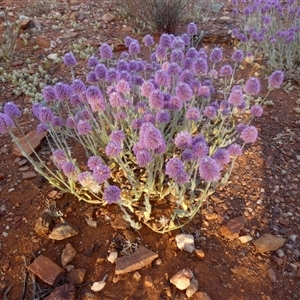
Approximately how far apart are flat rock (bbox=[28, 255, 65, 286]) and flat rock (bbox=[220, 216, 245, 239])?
3.63 ft

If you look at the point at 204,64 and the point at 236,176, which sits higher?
the point at 204,64

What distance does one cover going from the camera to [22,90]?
425cm

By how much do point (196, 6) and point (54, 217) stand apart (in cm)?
511

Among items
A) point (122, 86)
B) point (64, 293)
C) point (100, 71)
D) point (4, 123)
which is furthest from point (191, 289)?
point (100, 71)

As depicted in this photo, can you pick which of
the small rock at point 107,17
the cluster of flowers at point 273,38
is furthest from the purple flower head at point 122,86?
the small rock at point 107,17

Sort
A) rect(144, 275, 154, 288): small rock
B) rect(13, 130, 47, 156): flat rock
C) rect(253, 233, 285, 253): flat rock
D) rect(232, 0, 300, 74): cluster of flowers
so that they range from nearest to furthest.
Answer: rect(144, 275, 154, 288): small rock
rect(253, 233, 285, 253): flat rock
rect(13, 130, 47, 156): flat rock
rect(232, 0, 300, 74): cluster of flowers

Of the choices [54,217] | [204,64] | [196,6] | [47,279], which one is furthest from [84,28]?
[47,279]

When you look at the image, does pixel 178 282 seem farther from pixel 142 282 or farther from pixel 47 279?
pixel 47 279

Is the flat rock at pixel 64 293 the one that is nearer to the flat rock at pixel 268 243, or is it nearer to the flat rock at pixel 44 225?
the flat rock at pixel 44 225

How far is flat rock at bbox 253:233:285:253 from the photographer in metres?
2.44

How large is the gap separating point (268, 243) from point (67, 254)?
1.34 m

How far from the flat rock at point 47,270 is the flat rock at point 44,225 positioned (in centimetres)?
20

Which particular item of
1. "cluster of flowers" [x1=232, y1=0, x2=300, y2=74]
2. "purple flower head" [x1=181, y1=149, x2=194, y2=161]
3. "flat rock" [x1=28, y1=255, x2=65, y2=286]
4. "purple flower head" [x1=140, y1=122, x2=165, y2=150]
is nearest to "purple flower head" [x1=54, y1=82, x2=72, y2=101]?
"purple flower head" [x1=140, y1=122, x2=165, y2=150]

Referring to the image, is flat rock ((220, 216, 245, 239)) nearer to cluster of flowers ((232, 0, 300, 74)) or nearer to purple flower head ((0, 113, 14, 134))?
purple flower head ((0, 113, 14, 134))
